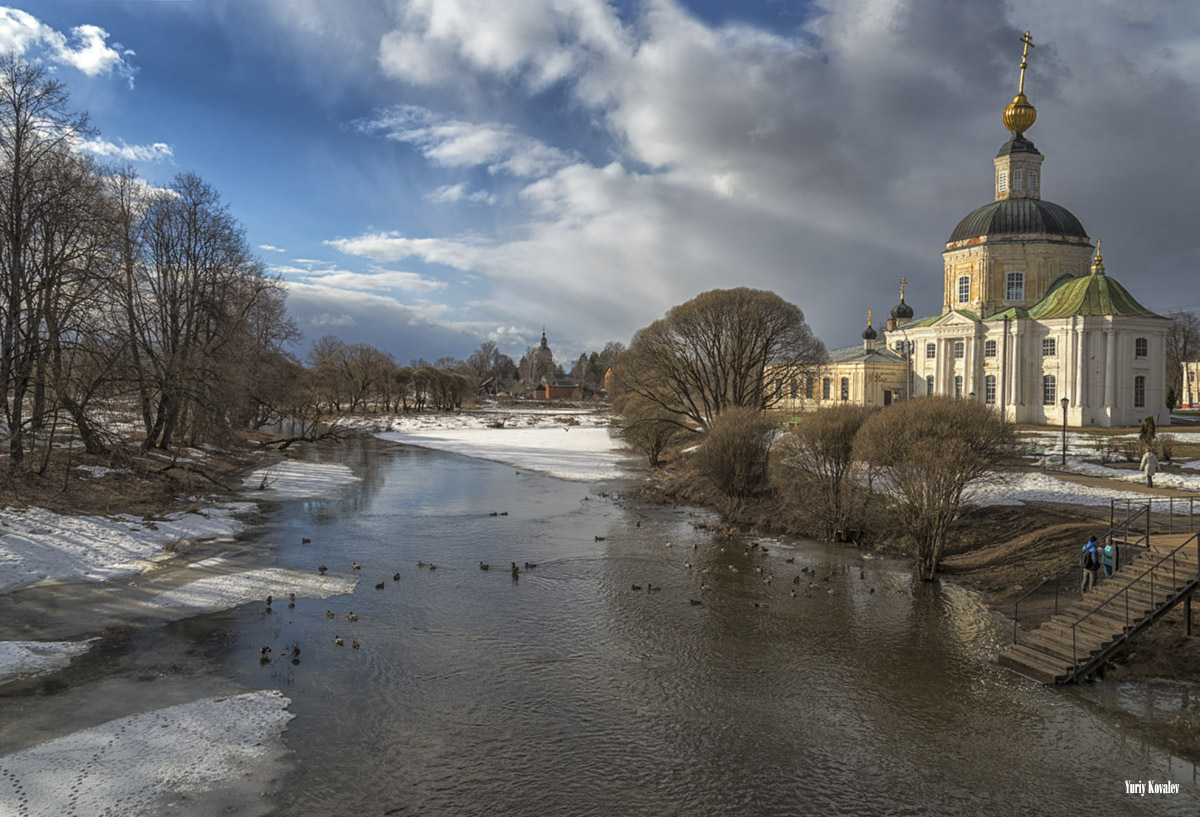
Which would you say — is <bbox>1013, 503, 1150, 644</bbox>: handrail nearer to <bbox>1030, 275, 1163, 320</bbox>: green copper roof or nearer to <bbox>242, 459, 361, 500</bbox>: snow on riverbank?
<bbox>242, 459, 361, 500</bbox>: snow on riverbank

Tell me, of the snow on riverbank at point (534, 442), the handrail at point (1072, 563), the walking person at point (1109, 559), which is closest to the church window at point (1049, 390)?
the snow on riverbank at point (534, 442)

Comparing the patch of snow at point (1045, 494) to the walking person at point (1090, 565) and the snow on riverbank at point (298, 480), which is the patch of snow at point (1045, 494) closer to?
the walking person at point (1090, 565)

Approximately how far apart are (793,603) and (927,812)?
784cm

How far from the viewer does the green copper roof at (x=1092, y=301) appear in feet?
144

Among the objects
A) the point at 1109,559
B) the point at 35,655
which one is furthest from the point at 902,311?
the point at 35,655

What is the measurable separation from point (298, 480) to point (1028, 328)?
47275mm

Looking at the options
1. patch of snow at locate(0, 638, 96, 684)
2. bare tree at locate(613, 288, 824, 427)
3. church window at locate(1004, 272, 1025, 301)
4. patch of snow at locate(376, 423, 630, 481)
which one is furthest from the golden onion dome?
patch of snow at locate(0, 638, 96, 684)

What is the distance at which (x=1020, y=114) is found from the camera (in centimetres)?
5281

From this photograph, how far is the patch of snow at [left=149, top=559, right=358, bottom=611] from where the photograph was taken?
14961 mm

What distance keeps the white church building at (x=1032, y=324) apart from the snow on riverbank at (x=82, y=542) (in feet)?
→ 133

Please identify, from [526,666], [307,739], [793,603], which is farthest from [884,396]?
[307,739]

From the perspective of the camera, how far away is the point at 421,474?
37.7 metres

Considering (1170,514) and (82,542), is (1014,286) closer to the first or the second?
(1170,514)

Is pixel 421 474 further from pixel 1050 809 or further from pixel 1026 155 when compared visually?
pixel 1026 155
